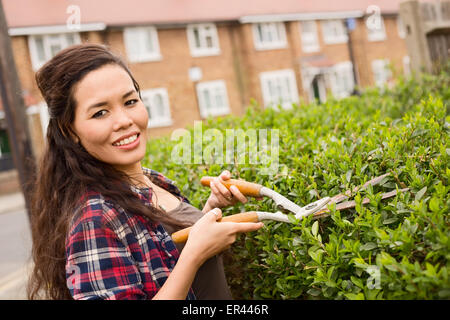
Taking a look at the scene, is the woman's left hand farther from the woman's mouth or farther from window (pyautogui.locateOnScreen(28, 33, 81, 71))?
window (pyautogui.locateOnScreen(28, 33, 81, 71))

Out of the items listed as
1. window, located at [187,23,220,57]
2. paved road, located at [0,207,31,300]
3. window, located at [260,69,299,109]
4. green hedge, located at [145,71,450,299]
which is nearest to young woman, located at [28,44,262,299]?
green hedge, located at [145,71,450,299]

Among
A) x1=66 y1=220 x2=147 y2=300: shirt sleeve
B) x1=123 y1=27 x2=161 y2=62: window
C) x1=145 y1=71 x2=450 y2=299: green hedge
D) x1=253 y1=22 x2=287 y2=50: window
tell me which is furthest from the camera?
x1=253 y1=22 x2=287 y2=50: window

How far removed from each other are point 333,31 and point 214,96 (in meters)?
8.86

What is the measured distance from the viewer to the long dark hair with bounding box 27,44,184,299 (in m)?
1.82

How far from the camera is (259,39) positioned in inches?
968

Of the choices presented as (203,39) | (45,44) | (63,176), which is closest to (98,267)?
(63,176)

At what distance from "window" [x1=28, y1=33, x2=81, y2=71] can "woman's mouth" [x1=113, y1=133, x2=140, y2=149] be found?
1969 cm

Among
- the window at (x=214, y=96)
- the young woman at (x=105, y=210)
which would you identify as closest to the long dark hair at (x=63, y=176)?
the young woman at (x=105, y=210)

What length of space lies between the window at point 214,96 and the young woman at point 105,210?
2133cm

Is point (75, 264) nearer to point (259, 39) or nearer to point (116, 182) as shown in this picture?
point (116, 182)

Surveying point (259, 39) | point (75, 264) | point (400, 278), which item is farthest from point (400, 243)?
point (259, 39)

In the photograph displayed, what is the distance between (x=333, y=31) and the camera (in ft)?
88.7

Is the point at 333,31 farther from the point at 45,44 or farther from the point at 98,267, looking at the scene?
the point at 98,267

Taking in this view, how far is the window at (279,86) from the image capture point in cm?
2464
